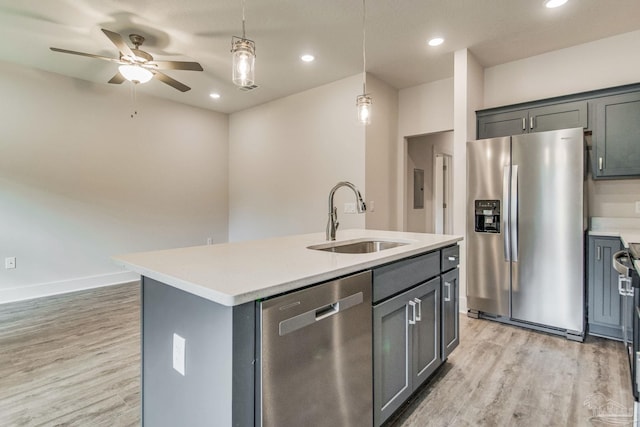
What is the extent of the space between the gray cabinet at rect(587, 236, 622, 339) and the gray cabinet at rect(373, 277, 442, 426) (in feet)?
5.65

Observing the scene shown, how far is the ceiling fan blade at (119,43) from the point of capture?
2.58 metres

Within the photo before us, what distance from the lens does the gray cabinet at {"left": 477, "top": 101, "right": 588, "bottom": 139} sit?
301 cm

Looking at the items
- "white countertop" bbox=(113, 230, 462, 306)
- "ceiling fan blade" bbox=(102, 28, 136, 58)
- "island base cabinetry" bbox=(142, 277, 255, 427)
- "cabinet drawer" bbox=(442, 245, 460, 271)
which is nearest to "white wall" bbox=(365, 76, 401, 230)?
"cabinet drawer" bbox=(442, 245, 460, 271)

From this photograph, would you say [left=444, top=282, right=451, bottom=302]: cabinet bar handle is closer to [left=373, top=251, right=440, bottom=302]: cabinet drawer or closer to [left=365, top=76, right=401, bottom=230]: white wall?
[left=373, top=251, right=440, bottom=302]: cabinet drawer

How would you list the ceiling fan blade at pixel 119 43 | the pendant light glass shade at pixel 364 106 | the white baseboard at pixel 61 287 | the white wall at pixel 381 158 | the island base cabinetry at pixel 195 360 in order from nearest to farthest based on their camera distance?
the island base cabinetry at pixel 195 360, the pendant light glass shade at pixel 364 106, the ceiling fan blade at pixel 119 43, the white baseboard at pixel 61 287, the white wall at pixel 381 158

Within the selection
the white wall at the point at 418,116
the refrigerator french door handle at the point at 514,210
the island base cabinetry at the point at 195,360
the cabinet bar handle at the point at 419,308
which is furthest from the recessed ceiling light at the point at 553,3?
the island base cabinetry at the point at 195,360

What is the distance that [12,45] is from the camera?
11.0 ft

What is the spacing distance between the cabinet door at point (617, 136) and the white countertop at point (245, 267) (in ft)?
7.26

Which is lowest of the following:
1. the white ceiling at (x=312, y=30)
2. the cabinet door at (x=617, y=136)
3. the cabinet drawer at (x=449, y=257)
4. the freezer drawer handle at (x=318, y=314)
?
the freezer drawer handle at (x=318, y=314)

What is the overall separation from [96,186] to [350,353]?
15.1ft

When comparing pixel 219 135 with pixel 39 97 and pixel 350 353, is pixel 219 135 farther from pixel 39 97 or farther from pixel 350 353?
pixel 350 353

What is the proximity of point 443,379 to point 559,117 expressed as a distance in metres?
2.67

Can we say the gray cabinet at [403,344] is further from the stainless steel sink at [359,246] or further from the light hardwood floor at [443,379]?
the stainless steel sink at [359,246]

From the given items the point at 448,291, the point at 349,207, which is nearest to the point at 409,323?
the point at 448,291
